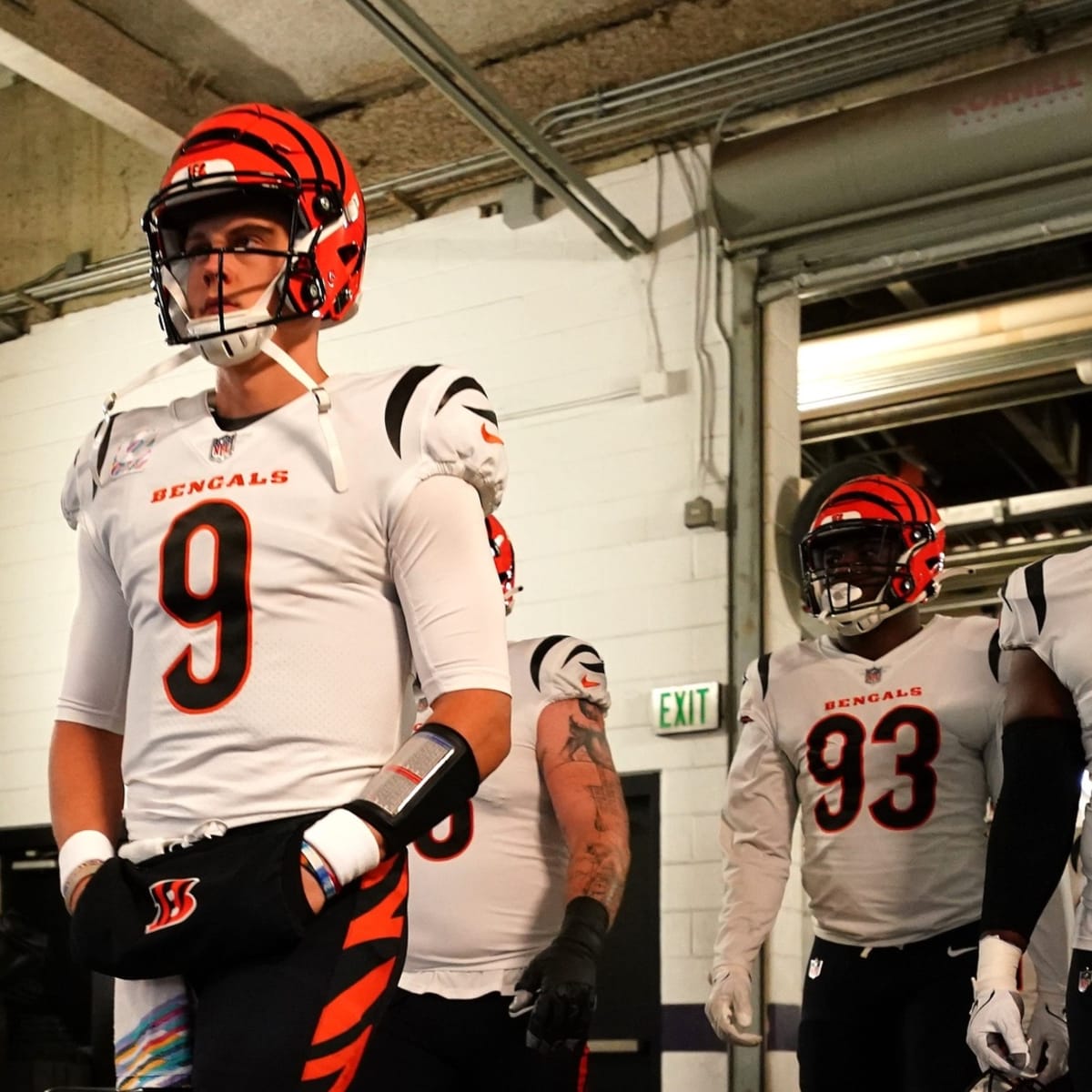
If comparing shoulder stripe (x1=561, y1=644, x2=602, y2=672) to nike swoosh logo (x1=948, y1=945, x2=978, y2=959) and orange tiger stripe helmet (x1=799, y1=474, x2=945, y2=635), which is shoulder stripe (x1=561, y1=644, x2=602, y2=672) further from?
nike swoosh logo (x1=948, y1=945, x2=978, y2=959)

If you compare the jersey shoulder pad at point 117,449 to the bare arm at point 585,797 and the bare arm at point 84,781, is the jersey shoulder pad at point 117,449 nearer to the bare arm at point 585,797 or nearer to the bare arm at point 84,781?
the bare arm at point 84,781

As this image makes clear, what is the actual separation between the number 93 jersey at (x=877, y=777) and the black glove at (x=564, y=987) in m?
1.01

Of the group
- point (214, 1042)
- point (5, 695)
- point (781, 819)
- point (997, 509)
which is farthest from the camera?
point (997, 509)

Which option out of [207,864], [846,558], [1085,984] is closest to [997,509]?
[846,558]

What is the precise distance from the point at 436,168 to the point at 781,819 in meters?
3.86

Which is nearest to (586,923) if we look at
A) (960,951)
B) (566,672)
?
(566,672)

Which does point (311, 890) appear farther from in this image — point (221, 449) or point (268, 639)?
point (221, 449)

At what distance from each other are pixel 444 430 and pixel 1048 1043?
1416mm

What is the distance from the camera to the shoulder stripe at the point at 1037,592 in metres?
2.55

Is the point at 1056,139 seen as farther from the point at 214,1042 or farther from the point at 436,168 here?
the point at 214,1042

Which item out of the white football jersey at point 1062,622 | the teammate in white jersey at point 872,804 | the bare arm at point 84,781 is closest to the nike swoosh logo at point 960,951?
the teammate in white jersey at point 872,804

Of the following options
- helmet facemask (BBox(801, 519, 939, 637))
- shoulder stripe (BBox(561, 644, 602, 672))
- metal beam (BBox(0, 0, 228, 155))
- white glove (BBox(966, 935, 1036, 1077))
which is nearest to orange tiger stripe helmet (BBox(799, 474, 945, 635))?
helmet facemask (BBox(801, 519, 939, 637))

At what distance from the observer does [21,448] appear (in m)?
8.03

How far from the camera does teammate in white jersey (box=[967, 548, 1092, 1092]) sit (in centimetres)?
253
